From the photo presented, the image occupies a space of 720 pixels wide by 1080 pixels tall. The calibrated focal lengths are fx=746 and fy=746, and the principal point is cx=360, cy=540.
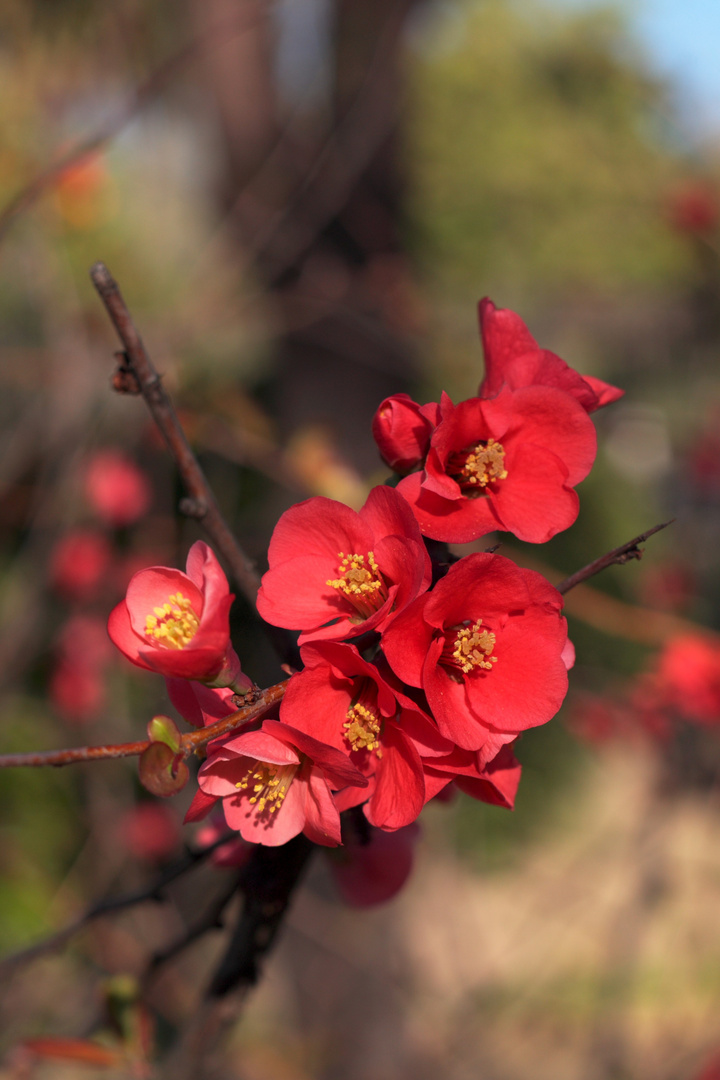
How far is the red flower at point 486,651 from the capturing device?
0.40 metres

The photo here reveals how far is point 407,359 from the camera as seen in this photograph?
2.69 m

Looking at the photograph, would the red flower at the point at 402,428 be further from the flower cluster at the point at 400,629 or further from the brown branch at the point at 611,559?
the brown branch at the point at 611,559

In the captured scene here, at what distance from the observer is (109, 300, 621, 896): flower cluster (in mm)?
398

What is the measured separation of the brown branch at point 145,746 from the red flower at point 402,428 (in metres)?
0.17

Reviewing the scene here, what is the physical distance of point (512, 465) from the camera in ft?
1.58

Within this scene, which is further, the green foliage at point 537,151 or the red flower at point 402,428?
the green foliage at point 537,151

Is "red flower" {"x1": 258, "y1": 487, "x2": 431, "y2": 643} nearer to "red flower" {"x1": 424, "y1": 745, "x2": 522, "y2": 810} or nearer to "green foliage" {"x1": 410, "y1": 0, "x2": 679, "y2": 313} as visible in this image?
"red flower" {"x1": 424, "y1": 745, "x2": 522, "y2": 810}

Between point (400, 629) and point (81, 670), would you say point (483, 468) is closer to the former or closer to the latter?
point (400, 629)

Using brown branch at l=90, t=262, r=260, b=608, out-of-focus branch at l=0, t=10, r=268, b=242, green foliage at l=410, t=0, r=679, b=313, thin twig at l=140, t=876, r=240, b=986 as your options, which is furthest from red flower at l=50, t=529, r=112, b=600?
green foliage at l=410, t=0, r=679, b=313

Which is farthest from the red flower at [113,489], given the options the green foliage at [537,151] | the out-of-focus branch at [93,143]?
the green foliage at [537,151]

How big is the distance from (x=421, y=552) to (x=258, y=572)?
0.66 feet

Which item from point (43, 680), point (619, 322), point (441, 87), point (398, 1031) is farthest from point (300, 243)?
point (441, 87)

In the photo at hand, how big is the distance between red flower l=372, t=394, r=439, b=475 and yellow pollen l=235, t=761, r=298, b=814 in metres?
0.21

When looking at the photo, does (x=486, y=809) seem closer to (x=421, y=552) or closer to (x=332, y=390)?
(x=332, y=390)
